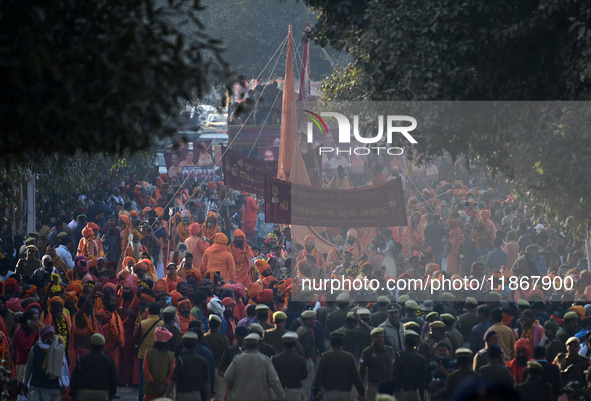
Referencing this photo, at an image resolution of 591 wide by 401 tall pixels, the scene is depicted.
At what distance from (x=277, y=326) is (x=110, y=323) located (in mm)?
2306

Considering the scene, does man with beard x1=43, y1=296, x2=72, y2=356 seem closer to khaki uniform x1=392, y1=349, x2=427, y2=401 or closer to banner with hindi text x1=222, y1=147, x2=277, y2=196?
khaki uniform x1=392, y1=349, x2=427, y2=401

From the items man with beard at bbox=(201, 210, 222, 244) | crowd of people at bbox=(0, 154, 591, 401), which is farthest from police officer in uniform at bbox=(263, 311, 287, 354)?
man with beard at bbox=(201, 210, 222, 244)

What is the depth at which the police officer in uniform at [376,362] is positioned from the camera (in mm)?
11234

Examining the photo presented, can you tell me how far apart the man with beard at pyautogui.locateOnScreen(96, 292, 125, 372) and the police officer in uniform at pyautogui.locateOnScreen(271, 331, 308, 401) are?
2.99m

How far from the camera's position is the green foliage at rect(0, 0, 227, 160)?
468 centimetres

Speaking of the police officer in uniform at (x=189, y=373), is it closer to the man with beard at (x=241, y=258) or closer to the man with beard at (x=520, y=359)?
the man with beard at (x=520, y=359)

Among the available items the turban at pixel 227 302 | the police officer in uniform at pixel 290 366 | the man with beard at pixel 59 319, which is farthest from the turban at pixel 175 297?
the police officer in uniform at pixel 290 366

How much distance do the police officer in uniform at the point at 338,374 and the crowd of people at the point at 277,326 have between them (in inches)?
0.5

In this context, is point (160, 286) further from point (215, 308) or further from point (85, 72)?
point (85, 72)

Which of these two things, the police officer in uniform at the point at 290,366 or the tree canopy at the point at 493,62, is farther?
the tree canopy at the point at 493,62

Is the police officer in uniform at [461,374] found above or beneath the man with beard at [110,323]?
beneath

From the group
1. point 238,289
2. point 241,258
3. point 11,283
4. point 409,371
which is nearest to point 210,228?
point 241,258

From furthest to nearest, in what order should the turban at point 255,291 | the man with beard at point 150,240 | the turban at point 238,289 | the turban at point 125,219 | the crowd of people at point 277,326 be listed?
the turban at point 125,219
the man with beard at point 150,240
the turban at point 238,289
the turban at point 255,291
the crowd of people at point 277,326

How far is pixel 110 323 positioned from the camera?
43.2 feet
